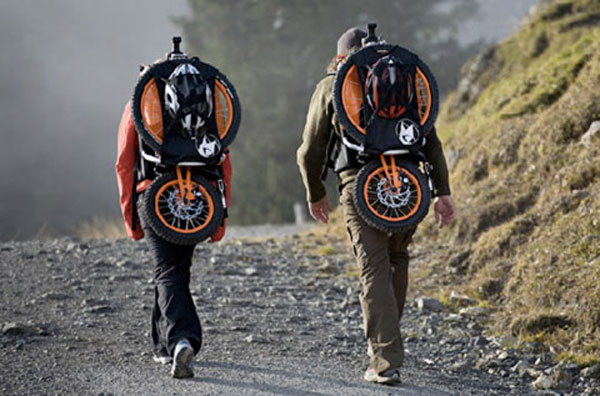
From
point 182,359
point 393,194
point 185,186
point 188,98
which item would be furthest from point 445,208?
point 182,359

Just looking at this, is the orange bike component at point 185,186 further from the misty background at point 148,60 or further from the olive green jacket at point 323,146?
the misty background at point 148,60

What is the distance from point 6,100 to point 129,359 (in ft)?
123

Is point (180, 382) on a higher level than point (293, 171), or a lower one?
lower

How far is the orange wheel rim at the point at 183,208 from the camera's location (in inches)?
189

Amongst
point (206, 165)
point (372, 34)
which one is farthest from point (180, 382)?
point (372, 34)

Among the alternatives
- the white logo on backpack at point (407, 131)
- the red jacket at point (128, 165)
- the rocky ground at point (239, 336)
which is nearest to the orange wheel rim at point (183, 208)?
the red jacket at point (128, 165)

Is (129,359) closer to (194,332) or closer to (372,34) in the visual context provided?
(194,332)

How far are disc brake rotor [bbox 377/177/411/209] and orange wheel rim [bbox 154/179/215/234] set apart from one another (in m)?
1.00

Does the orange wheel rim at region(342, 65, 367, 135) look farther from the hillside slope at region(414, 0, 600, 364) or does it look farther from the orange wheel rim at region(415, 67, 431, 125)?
the hillside slope at region(414, 0, 600, 364)

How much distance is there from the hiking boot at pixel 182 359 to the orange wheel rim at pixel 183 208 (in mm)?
670

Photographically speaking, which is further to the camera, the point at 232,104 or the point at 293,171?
the point at 293,171

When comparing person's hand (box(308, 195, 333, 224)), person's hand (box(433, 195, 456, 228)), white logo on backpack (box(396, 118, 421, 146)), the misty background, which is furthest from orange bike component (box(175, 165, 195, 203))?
the misty background

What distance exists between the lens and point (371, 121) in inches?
191

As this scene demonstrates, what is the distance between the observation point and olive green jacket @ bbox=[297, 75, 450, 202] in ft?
16.8
